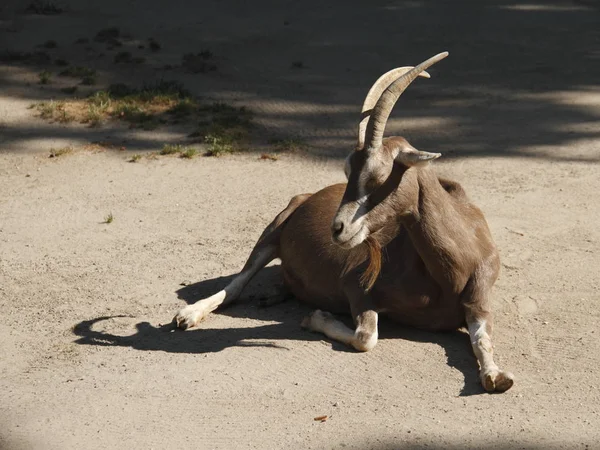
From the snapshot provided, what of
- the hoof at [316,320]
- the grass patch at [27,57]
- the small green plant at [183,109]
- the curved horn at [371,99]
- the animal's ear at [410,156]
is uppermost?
the curved horn at [371,99]

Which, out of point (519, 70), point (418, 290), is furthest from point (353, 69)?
point (418, 290)

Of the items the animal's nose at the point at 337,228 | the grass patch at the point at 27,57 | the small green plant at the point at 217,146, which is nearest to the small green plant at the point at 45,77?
the grass patch at the point at 27,57

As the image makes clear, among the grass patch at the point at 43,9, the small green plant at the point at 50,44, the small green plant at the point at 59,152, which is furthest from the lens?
the grass patch at the point at 43,9

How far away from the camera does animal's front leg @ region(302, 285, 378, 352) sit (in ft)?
20.9

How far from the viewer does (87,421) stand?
5.73m

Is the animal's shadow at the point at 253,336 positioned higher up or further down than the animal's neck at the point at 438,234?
further down

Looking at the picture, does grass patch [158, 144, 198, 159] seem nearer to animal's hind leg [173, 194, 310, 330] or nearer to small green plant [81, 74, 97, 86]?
small green plant [81, 74, 97, 86]

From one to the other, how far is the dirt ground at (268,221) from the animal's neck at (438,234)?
51cm

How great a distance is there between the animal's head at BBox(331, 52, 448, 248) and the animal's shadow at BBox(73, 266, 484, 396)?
96 centimetres

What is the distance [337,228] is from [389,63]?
724cm

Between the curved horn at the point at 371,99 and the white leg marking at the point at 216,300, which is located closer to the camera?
the curved horn at the point at 371,99

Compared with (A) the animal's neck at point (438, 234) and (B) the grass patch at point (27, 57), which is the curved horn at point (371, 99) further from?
(B) the grass patch at point (27, 57)

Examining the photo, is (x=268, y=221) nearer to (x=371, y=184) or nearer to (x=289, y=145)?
(x=289, y=145)

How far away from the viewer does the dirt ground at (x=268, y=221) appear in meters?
5.70
